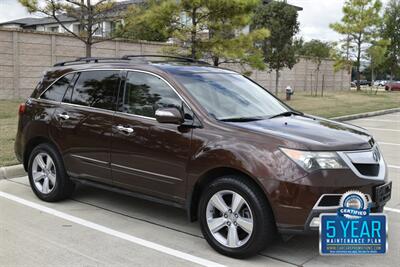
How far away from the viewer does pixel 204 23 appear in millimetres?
16453

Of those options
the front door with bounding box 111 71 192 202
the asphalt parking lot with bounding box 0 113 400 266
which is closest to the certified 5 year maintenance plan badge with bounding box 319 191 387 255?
the asphalt parking lot with bounding box 0 113 400 266

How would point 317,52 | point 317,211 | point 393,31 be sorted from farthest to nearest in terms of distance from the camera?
point 317,52 < point 393,31 < point 317,211

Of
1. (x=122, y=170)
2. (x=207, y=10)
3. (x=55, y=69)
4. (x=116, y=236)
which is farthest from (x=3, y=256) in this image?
(x=207, y=10)

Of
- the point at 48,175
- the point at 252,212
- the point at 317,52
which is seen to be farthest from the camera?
the point at 317,52

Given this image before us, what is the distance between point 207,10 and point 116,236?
12415 millimetres

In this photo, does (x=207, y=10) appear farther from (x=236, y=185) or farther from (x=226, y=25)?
(x=236, y=185)

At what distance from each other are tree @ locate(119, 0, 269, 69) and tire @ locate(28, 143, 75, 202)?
982 cm

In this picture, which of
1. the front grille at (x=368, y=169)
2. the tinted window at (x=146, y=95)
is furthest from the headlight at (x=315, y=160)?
the tinted window at (x=146, y=95)

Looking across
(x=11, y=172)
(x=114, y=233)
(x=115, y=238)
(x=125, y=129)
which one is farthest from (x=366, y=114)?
(x=115, y=238)

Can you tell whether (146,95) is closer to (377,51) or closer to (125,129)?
(125,129)

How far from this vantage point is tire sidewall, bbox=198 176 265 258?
416cm

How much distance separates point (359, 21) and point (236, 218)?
119 ft

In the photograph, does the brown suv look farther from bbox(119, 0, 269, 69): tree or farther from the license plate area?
bbox(119, 0, 269, 69): tree

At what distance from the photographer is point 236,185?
4277mm
